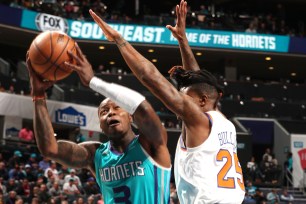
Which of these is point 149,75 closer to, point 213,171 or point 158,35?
point 213,171

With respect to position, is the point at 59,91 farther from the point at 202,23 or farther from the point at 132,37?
the point at 202,23

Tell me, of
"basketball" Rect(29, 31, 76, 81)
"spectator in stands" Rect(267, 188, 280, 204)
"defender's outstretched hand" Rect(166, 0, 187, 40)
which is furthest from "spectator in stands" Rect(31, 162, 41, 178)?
"basketball" Rect(29, 31, 76, 81)

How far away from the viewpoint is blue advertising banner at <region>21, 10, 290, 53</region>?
94.4ft

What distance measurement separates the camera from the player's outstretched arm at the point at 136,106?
4086 millimetres

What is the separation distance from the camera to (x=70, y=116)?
24.5 m

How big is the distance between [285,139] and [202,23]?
7807 millimetres

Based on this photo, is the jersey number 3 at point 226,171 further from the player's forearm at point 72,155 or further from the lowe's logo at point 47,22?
the lowe's logo at point 47,22

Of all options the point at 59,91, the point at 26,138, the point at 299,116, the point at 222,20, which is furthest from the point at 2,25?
the point at 299,116

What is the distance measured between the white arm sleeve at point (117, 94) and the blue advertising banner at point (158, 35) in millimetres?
24926

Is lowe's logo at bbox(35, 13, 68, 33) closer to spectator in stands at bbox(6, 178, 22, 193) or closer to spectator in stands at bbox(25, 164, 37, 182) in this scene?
spectator in stands at bbox(25, 164, 37, 182)

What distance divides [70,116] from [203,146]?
1979 centimetres

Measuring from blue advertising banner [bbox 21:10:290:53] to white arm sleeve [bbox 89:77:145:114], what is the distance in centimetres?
2493

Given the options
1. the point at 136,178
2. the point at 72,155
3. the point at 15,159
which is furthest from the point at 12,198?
the point at 136,178

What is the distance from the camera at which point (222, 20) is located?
1304 inches
